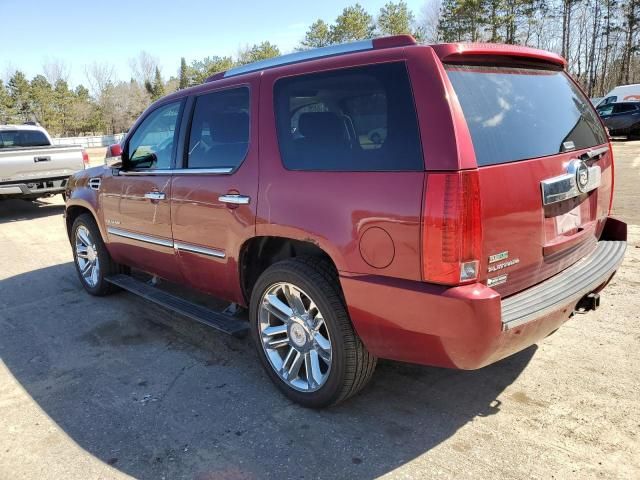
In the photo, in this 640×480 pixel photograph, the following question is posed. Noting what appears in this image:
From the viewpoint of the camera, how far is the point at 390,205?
7.86 feet

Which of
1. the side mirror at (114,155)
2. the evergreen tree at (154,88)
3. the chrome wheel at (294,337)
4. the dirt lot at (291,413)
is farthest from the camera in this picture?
→ the evergreen tree at (154,88)

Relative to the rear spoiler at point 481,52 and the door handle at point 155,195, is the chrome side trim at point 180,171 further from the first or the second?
the rear spoiler at point 481,52

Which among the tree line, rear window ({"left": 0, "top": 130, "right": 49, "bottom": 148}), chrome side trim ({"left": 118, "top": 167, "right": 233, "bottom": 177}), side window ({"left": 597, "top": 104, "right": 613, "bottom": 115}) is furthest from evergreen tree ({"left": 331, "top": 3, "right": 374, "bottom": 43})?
chrome side trim ({"left": 118, "top": 167, "right": 233, "bottom": 177})

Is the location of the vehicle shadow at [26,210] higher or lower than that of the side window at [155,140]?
Result: lower

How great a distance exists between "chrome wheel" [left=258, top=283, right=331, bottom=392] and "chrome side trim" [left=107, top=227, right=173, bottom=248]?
1.23 metres

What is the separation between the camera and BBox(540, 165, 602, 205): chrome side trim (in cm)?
259

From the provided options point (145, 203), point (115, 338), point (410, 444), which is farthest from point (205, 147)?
point (410, 444)

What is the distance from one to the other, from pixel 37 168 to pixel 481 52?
9766 mm

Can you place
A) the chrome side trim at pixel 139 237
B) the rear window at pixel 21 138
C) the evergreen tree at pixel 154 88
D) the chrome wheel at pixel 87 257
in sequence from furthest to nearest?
1. the evergreen tree at pixel 154 88
2. the rear window at pixel 21 138
3. the chrome wheel at pixel 87 257
4. the chrome side trim at pixel 139 237

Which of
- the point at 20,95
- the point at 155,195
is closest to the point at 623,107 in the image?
the point at 155,195

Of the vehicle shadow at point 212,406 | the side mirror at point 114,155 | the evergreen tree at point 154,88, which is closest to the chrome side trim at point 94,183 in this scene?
the side mirror at point 114,155

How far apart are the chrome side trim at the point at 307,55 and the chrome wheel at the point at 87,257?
8.70 ft

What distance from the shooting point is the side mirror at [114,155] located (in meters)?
4.61

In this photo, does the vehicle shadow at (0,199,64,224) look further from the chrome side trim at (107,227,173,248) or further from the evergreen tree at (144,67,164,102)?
the evergreen tree at (144,67,164,102)
